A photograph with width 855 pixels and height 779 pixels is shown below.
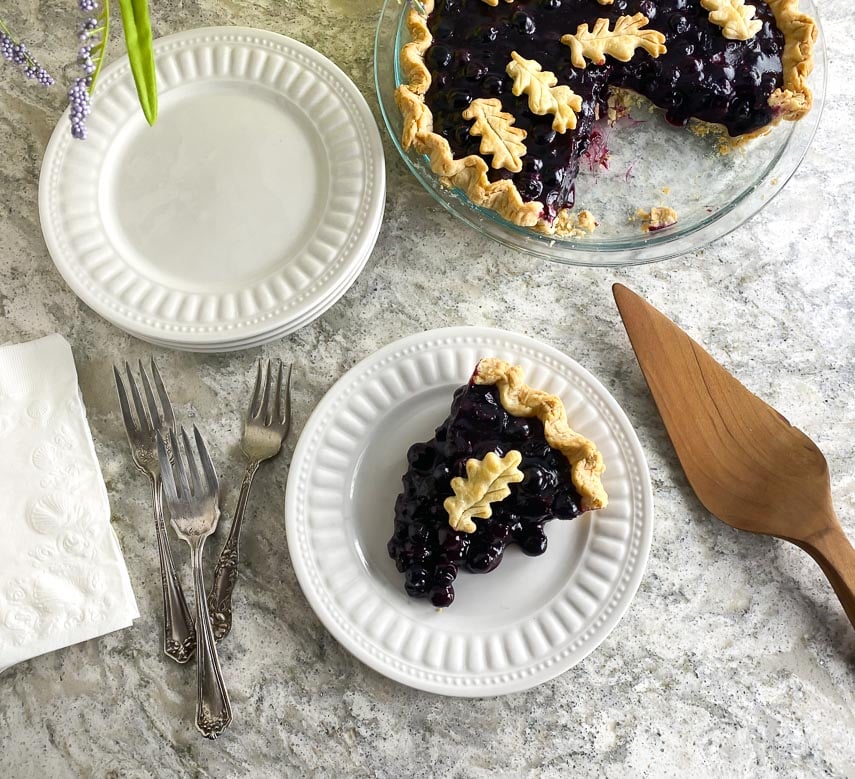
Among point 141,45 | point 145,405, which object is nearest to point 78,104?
point 141,45

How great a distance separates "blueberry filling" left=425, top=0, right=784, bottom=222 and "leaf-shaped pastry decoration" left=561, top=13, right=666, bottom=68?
1cm

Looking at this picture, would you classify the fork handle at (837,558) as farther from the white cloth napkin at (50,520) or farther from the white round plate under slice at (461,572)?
the white cloth napkin at (50,520)

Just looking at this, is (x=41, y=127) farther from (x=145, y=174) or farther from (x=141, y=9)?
(x=141, y=9)

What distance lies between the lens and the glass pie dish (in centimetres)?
122

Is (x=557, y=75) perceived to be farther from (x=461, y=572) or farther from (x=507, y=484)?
(x=461, y=572)

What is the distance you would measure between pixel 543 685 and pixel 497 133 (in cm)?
86

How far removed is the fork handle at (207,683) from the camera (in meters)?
1.17

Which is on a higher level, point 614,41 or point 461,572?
point 614,41

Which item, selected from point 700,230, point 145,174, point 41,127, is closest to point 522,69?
point 700,230

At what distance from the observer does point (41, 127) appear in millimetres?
1345

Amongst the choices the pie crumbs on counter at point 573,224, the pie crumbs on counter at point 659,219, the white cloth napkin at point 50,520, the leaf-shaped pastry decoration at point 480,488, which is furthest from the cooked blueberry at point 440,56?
the white cloth napkin at point 50,520

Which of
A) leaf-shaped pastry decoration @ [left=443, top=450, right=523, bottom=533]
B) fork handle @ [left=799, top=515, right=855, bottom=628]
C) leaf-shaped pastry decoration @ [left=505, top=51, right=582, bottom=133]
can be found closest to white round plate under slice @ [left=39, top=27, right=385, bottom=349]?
leaf-shaped pastry decoration @ [left=505, top=51, right=582, bottom=133]

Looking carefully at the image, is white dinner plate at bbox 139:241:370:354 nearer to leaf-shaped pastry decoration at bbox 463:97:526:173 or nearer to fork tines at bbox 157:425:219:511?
fork tines at bbox 157:425:219:511

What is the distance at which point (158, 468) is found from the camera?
4.04ft
